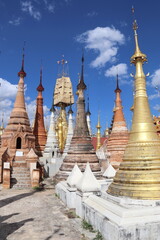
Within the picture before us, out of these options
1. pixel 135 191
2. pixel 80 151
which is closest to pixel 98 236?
pixel 135 191

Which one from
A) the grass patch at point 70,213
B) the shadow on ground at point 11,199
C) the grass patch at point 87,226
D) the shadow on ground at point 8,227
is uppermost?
the grass patch at point 87,226

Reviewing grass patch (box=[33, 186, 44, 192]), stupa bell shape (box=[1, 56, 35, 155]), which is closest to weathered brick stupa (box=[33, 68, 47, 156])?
stupa bell shape (box=[1, 56, 35, 155])

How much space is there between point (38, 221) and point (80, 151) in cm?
725

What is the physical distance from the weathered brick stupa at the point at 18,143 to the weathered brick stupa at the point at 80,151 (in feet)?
13.9

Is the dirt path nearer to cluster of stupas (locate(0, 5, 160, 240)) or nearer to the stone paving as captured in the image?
the stone paving

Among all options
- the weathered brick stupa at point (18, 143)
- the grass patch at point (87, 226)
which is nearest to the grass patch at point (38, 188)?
the weathered brick stupa at point (18, 143)

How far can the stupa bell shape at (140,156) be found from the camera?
21.6 ft

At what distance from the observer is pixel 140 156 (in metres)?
7.05

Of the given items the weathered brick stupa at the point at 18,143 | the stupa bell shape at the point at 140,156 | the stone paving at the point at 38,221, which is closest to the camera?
the stupa bell shape at the point at 140,156

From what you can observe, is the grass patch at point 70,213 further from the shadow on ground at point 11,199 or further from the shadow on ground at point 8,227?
the shadow on ground at point 11,199

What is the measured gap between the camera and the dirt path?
6953 mm

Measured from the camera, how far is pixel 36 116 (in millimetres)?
26969

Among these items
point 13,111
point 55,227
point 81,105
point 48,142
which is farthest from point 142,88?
point 48,142

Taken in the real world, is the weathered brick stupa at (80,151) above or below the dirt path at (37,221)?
above
